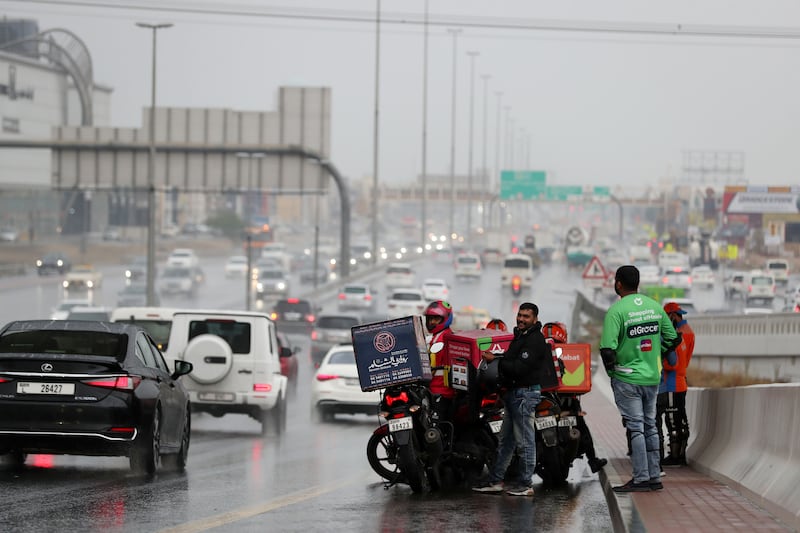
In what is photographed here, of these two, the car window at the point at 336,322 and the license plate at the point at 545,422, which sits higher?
the license plate at the point at 545,422

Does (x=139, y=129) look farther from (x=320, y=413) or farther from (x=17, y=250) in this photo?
(x=17, y=250)

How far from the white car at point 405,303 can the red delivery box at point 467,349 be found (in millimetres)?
56451

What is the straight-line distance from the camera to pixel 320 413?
26062mm

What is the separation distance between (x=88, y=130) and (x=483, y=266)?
6530cm

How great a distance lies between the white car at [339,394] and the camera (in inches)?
998

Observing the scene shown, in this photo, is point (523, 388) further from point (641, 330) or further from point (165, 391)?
point (165, 391)

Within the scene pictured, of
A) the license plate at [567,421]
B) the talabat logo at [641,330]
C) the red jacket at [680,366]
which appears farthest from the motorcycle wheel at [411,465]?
the red jacket at [680,366]

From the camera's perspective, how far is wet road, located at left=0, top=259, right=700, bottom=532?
10.6m

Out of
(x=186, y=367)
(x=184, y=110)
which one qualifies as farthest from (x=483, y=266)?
(x=186, y=367)

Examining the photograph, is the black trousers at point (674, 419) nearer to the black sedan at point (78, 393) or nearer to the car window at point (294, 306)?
the black sedan at point (78, 393)

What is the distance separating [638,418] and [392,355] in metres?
2.18

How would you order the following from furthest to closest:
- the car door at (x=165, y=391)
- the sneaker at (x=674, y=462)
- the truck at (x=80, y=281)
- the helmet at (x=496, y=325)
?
the truck at (x=80, y=281) → the sneaker at (x=674, y=462) → the helmet at (x=496, y=325) → the car door at (x=165, y=391)

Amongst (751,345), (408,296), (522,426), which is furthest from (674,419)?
(408,296)

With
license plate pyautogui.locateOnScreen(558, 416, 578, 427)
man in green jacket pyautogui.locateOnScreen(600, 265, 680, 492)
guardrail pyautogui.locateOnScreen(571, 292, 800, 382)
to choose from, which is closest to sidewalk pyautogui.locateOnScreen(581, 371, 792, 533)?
man in green jacket pyautogui.locateOnScreen(600, 265, 680, 492)
